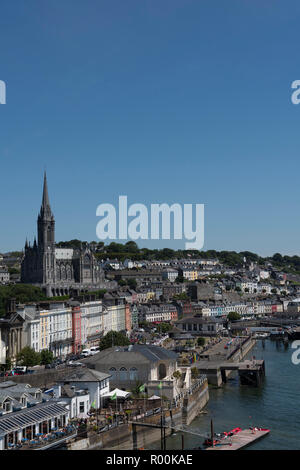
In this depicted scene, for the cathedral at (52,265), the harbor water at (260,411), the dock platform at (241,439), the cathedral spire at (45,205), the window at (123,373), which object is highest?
the cathedral spire at (45,205)

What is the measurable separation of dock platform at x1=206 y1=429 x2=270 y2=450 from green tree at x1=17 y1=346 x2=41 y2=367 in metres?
20.5

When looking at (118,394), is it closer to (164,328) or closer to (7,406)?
(7,406)

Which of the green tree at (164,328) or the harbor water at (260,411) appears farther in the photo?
the green tree at (164,328)

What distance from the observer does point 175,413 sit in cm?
3522

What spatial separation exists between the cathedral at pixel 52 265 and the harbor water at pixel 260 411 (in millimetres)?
64180

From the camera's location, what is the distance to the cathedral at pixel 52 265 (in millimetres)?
116625

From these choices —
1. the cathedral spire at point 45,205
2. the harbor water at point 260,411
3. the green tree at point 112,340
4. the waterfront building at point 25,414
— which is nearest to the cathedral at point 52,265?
the cathedral spire at point 45,205

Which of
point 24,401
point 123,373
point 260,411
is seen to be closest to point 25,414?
point 24,401

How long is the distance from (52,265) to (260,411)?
3274 inches

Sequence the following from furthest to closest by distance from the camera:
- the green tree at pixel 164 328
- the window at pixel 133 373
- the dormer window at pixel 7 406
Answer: the green tree at pixel 164 328
the window at pixel 133 373
the dormer window at pixel 7 406

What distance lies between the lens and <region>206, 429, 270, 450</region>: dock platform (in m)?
29.9

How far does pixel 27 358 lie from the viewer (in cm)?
4747

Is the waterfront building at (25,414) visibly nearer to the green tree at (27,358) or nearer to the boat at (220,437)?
the boat at (220,437)
